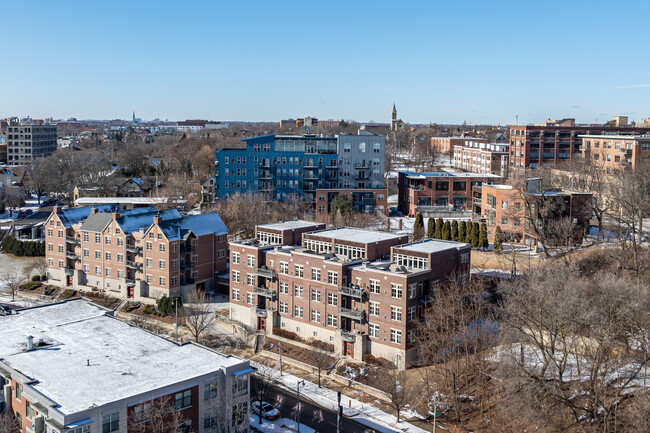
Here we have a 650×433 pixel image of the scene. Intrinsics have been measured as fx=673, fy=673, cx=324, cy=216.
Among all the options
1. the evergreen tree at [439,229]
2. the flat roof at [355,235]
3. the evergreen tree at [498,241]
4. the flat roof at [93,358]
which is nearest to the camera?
the flat roof at [93,358]

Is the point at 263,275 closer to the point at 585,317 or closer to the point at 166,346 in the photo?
the point at 166,346

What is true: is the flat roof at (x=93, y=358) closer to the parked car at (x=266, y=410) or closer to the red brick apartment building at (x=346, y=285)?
the parked car at (x=266, y=410)

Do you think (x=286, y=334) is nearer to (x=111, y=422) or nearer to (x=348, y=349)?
(x=348, y=349)

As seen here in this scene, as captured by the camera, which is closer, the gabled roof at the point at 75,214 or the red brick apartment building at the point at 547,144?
the gabled roof at the point at 75,214

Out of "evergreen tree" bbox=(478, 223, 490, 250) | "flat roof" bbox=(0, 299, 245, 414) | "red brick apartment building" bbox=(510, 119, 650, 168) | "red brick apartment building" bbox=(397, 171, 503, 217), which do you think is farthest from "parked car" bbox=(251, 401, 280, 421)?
"red brick apartment building" bbox=(510, 119, 650, 168)

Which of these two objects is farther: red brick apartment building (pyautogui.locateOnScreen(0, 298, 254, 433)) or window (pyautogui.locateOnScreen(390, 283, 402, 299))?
window (pyautogui.locateOnScreen(390, 283, 402, 299))

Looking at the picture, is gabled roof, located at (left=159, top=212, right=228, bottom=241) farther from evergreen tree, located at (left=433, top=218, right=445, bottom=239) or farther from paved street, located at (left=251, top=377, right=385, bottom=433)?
paved street, located at (left=251, top=377, right=385, bottom=433)

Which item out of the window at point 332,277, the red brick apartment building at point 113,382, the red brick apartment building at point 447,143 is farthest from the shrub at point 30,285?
the red brick apartment building at point 447,143
